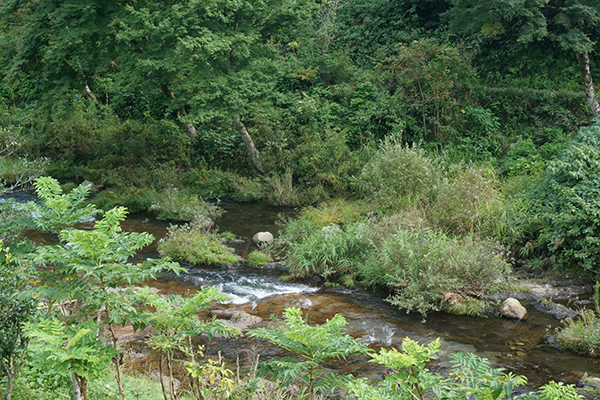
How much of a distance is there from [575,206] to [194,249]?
7.45 meters

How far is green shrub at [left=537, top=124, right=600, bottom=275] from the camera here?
8.42 metres

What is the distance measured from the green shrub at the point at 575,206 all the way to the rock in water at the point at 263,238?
5825 mm

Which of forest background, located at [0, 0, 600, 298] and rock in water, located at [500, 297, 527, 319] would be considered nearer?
rock in water, located at [500, 297, 527, 319]

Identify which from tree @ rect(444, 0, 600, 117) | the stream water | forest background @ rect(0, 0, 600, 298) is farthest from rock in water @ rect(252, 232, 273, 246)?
tree @ rect(444, 0, 600, 117)

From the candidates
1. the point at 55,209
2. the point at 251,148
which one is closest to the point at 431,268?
the point at 55,209

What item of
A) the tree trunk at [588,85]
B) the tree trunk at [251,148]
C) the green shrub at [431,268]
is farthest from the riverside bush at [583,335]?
the tree trunk at [251,148]

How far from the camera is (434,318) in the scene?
318 inches

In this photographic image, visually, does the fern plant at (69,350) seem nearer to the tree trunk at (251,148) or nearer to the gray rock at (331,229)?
the gray rock at (331,229)

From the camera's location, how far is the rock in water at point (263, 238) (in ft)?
38.5

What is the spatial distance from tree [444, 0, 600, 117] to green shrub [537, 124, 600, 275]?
4466mm

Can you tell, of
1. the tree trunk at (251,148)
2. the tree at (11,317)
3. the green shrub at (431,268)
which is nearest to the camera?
the tree at (11,317)

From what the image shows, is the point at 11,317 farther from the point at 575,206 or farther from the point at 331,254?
the point at 575,206

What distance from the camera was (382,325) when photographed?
7918 mm

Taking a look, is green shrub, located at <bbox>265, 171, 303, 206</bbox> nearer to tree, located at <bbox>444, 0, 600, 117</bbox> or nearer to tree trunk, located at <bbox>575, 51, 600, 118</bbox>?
tree, located at <bbox>444, 0, 600, 117</bbox>
